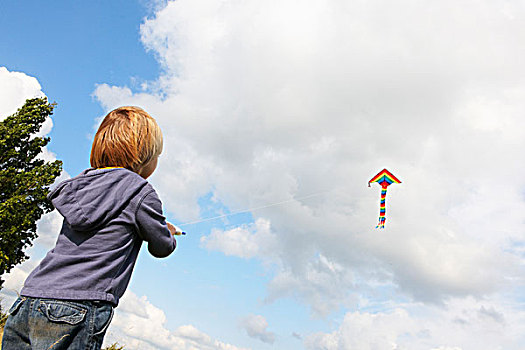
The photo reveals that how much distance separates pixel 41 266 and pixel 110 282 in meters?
0.42

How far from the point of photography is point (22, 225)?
1947 cm

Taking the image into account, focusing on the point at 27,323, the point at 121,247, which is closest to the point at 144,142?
the point at 121,247

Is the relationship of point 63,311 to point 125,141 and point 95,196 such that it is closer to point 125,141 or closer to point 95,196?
point 95,196

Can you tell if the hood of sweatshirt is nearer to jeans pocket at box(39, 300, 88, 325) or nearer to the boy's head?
the boy's head

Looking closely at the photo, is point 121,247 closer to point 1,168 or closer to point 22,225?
point 22,225

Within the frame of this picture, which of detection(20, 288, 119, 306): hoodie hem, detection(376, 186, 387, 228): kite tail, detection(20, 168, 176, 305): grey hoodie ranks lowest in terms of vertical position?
detection(20, 288, 119, 306): hoodie hem

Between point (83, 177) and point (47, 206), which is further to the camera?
point (47, 206)

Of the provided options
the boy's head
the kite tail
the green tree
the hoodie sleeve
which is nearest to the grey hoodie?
the hoodie sleeve

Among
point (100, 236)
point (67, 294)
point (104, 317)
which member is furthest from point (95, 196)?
point (104, 317)

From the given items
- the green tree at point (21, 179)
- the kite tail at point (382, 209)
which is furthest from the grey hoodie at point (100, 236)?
the green tree at point (21, 179)

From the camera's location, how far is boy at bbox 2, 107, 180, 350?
224 centimetres

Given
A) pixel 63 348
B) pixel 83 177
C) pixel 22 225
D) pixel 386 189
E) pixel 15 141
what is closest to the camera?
pixel 63 348

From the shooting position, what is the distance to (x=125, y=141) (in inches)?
101

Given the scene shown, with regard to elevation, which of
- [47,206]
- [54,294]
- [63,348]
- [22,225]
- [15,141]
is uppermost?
[15,141]
